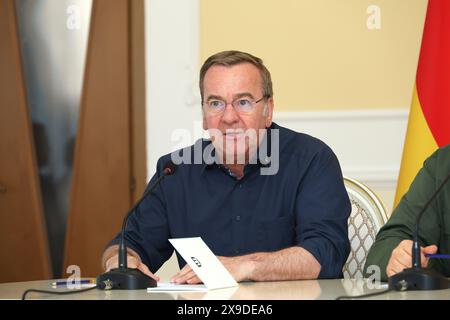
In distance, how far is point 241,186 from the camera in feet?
9.19

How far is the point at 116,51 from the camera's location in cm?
482

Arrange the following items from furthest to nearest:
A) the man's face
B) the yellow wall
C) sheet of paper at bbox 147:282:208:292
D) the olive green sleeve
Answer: the yellow wall → the man's face → the olive green sleeve → sheet of paper at bbox 147:282:208:292

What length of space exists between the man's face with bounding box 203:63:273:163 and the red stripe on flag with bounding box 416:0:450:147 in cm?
112

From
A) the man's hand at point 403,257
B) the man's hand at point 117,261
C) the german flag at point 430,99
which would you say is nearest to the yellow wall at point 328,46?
the german flag at point 430,99

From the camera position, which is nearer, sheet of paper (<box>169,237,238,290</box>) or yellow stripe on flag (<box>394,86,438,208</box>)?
sheet of paper (<box>169,237,238,290</box>)

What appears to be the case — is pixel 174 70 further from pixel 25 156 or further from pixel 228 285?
pixel 228 285

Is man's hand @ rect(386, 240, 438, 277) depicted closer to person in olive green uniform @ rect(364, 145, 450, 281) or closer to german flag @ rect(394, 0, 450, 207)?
person in olive green uniform @ rect(364, 145, 450, 281)

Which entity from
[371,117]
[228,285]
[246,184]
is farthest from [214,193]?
[371,117]

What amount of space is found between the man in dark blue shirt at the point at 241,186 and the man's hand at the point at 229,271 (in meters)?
0.41

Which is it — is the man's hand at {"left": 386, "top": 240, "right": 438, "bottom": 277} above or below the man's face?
below

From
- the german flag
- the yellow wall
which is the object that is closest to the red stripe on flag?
the german flag

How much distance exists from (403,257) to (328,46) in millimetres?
2430

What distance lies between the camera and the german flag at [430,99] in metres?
3.55

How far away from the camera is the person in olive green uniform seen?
2414 mm
